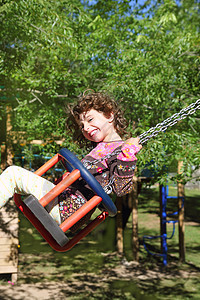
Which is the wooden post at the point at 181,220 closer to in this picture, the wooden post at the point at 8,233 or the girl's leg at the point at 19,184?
the wooden post at the point at 8,233

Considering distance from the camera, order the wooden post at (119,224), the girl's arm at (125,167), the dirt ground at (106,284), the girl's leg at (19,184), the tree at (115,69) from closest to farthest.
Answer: the girl's leg at (19,184) < the girl's arm at (125,167) < the tree at (115,69) < the dirt ground at (106,284) < the wooden post at (119,224)

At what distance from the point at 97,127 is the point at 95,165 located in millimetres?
337

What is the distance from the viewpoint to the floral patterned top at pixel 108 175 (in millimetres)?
2480

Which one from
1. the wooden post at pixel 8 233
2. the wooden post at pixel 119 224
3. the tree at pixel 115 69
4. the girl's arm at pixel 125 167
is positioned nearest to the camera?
the girl's arm at pixel 125 167

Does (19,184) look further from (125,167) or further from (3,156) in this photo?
(3,156)

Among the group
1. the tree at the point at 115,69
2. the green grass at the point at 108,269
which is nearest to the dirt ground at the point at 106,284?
the green grass at the point at 108,269

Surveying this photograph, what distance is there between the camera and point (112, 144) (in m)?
2.77

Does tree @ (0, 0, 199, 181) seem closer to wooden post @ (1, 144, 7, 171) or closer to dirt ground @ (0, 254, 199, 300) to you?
wooden post @ (1, 144, 7, 171)

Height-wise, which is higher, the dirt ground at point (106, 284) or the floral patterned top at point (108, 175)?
the floral patterned top at point (108, 175)

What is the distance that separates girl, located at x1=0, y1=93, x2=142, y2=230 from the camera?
2.37 m

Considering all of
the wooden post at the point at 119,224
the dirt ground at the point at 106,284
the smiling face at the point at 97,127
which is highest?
the smiling face at the point at 97,127

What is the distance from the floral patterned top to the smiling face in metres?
0.15

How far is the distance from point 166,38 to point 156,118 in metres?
1.38

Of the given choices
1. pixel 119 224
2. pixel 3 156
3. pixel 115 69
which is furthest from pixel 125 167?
pixel 119 224
